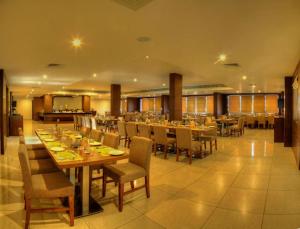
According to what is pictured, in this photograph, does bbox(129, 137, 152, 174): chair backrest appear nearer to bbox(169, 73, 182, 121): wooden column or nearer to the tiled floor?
the tiled floor

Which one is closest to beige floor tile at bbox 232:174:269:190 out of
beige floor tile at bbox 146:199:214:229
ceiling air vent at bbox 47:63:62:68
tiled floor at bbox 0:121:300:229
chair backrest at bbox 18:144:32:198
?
tiled floor at bbox 0:121:300:229

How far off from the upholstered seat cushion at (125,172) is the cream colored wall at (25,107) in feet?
77.7

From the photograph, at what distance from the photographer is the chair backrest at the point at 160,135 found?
5633mm

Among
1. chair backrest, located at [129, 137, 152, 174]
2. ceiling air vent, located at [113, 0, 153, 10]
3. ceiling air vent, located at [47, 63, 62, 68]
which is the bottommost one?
chair backrest, located at [129, 137, 152, 174]

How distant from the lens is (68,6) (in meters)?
2.68

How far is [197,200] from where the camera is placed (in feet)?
10.1

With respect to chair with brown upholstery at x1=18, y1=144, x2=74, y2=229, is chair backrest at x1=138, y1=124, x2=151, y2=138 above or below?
above

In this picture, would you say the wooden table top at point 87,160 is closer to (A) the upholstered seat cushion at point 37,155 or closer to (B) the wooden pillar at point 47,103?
(A) the upholstered seat cushion at point 37,155

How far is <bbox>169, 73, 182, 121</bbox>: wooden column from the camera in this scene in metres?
8.38

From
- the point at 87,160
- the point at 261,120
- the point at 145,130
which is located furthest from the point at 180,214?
the point at 261,120

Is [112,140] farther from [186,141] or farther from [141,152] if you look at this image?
[186,141]

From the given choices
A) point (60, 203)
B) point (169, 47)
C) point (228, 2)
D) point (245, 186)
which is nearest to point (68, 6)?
point (228, 2)

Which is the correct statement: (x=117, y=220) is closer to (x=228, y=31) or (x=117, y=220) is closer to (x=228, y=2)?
(x=228, y=2)

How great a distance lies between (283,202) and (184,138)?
2.44 m
